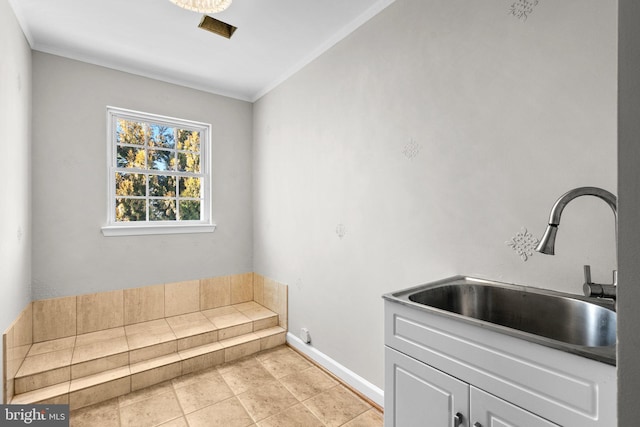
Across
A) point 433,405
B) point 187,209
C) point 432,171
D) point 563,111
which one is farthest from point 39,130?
point 563,111

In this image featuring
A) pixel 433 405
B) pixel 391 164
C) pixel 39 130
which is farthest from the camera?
pixel 39 130

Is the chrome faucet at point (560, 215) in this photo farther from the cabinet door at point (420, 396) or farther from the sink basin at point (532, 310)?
the cabinet door at point (420, 396)

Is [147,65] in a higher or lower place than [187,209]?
higher

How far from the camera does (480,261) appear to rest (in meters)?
1.52

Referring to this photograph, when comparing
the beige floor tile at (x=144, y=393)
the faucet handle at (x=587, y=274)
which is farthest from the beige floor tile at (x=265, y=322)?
the faucet handle at (x=587, y=274)

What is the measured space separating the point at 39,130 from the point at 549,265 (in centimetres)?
348

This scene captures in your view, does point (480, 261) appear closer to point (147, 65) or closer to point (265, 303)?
point (265, 303)

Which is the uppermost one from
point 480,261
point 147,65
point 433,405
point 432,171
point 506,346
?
point 147,65

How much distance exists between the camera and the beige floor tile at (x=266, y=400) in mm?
2012

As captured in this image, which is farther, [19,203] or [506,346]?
[19,203]

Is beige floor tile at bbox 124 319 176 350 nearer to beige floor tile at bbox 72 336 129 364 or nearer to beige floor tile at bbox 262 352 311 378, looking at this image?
beige floor tile at bbox 72 336 129 364

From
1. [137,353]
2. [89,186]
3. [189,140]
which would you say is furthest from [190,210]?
[137,353]
